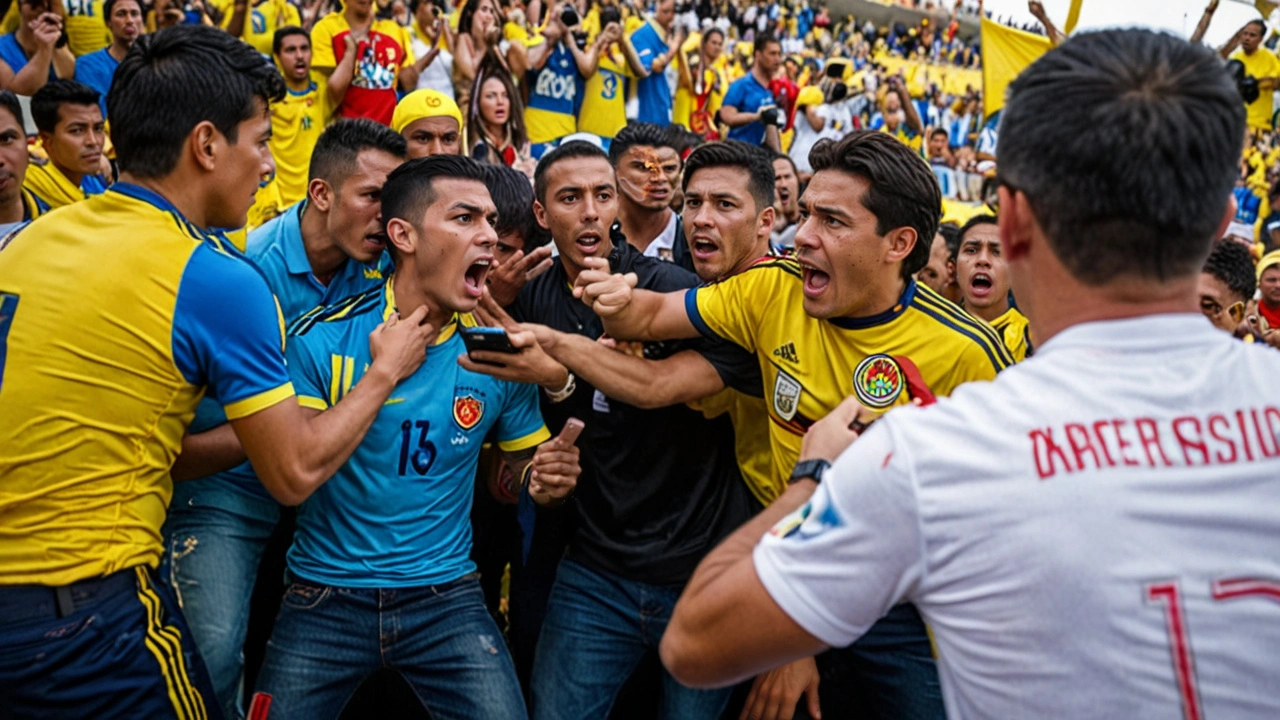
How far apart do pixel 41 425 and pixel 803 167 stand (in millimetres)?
10150

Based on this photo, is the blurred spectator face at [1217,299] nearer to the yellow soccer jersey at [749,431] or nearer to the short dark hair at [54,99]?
the yellow soccer jersey at [749,431]

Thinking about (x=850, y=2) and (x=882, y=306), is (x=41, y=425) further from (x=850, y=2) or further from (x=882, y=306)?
(x=850, y=2)

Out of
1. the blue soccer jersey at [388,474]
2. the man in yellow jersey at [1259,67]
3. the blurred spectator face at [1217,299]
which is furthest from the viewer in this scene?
the man in yellow jersey at [1259,67]

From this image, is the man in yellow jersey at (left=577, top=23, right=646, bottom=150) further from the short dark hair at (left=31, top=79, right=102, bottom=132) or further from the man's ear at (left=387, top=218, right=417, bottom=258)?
the man's ear at (left=387, top=218, right=417, bottom=258)

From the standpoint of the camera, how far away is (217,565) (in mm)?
3297

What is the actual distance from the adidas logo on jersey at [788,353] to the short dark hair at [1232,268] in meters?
2.81

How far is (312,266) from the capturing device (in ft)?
13.9

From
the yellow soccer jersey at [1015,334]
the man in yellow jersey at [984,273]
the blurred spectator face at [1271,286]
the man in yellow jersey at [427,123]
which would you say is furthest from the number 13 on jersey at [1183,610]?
the blurred spectator face at [1271,286]

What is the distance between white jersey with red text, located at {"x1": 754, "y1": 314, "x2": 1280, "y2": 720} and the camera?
4.37ft

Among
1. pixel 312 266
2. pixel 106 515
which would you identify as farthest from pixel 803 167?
pixel 106 515

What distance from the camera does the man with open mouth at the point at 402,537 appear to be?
3.17 m

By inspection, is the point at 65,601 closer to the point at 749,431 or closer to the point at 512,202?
the point at 749,431

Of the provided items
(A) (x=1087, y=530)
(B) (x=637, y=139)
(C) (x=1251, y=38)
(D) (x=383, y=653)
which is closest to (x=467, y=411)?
(D) (x=383, y=653)

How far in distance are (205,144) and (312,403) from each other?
975 mm
